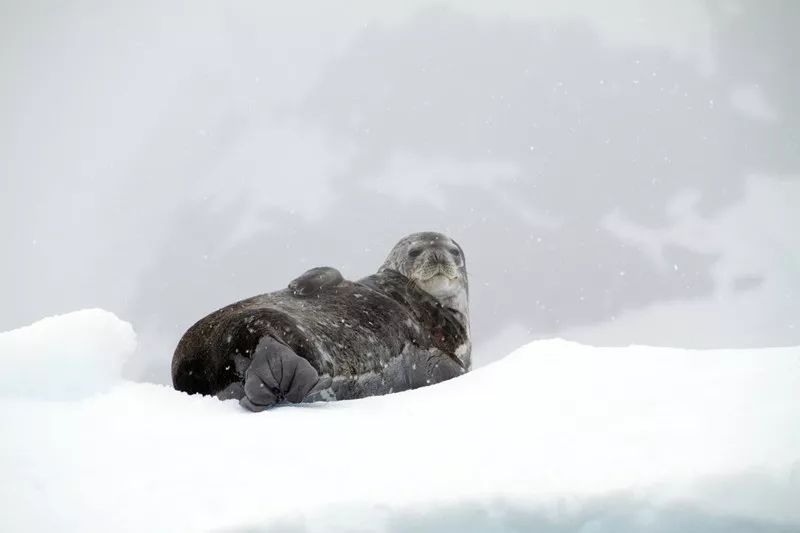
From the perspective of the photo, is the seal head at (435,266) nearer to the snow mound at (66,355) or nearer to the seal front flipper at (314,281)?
the seal front flipper at (314,281)

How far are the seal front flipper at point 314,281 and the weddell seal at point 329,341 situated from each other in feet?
0.03

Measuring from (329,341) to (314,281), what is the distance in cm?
94

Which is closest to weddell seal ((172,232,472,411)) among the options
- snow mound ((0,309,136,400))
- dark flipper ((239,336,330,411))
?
dark flipper ((239,336,330,411))

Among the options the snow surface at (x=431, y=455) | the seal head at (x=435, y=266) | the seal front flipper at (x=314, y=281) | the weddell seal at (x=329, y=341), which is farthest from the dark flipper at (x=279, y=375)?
the seal head at (x=435, y=266)

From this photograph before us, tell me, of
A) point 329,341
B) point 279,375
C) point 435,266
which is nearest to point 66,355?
point 279,375

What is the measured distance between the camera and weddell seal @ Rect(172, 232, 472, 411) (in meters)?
4.40

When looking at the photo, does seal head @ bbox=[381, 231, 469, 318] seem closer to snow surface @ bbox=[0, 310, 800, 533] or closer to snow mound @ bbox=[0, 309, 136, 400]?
snow mound @ bbox=[0, 309, 136, 400]

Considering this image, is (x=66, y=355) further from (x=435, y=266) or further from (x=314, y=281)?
(x=435, y=266)

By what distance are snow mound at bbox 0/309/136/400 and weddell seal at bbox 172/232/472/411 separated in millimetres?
716

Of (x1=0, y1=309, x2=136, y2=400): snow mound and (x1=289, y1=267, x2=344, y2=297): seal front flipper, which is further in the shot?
(x1=289, y1=267, x2=344, y2=297): seal front flipper

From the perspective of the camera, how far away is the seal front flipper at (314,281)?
6117mm

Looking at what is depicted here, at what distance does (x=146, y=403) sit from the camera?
3.43 metres

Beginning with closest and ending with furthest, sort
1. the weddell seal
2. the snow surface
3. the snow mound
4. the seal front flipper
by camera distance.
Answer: the snow surface → the snow mound → the weddell seal → the seal front flipper

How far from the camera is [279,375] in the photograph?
4.31m
